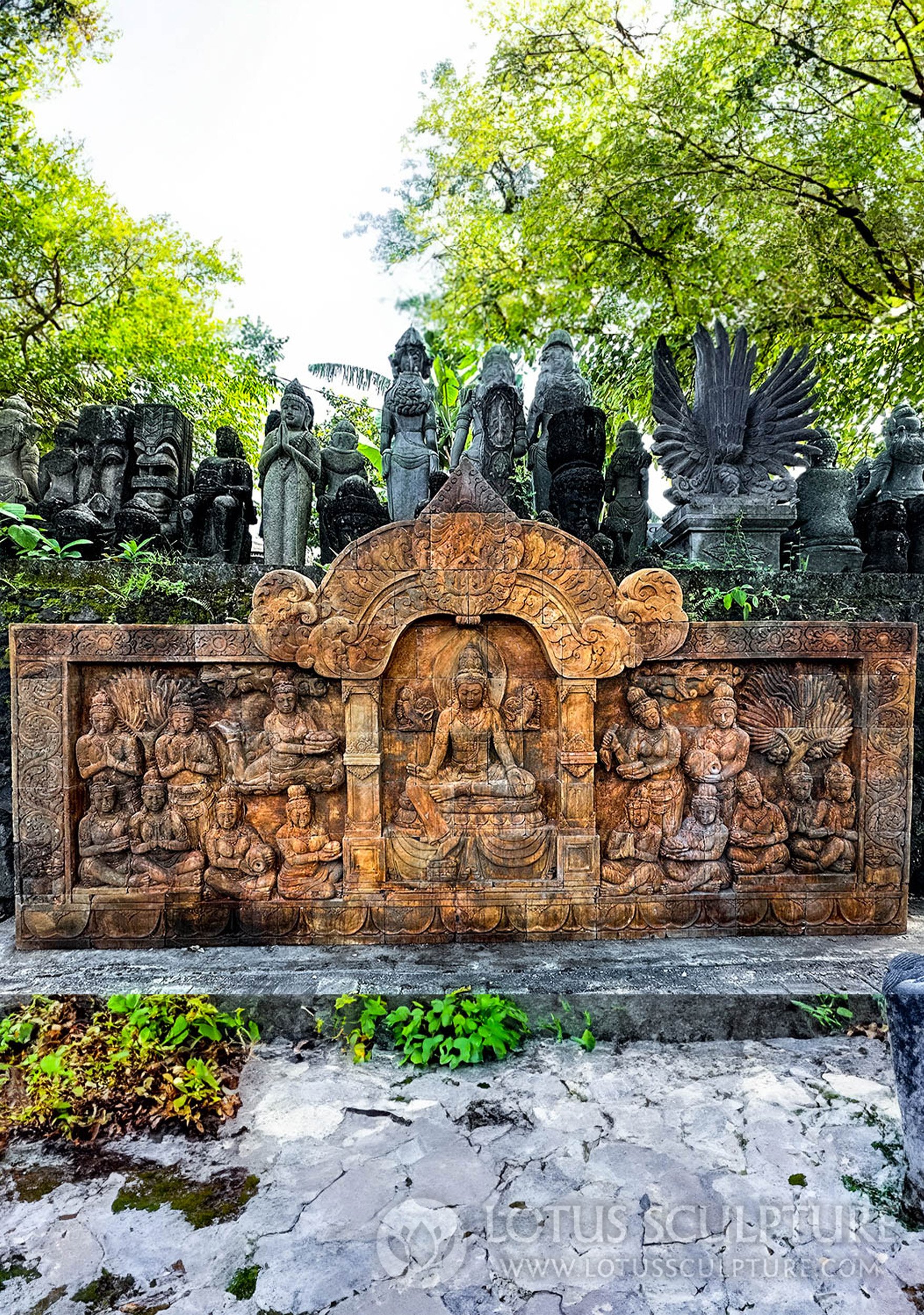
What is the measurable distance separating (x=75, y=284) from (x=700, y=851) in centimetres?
2125

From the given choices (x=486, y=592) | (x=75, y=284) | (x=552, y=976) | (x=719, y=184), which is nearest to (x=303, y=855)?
(x=552, y=976)

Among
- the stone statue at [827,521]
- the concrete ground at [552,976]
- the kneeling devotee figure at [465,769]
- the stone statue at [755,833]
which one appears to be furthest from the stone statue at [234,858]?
the stone statue at [827,521]

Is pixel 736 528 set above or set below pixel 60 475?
below

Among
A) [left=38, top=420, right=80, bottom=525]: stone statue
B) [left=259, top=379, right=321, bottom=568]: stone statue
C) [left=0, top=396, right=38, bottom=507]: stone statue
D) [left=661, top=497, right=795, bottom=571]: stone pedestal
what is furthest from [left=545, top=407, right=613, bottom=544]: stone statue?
[left=0, top=396, right=38, bottom=507]: stone statue

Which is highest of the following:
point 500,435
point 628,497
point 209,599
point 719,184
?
point 719,184

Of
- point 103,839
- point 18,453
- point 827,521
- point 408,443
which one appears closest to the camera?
point 103,839

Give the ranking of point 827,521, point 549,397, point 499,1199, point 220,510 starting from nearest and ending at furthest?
point 499,1199, point 827,521, point 220,510, point 549,397

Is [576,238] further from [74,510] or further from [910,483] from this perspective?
[74,510]

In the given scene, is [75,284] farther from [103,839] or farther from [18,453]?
[103,839]

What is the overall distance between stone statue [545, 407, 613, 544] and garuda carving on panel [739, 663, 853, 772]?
2240mm

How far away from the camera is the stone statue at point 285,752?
4.48 m

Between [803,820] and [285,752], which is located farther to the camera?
[803,820]

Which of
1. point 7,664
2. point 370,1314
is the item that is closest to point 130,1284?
point 370,1314

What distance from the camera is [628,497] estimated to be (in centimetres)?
769
